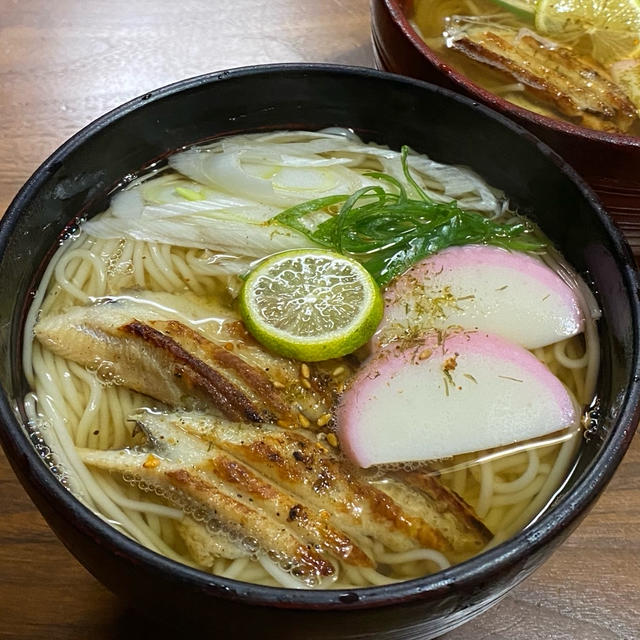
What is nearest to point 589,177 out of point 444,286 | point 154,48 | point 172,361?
point 444,286

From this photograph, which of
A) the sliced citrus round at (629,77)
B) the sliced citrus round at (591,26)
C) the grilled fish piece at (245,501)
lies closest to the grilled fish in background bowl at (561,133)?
the sliced citrus round at (629,77)

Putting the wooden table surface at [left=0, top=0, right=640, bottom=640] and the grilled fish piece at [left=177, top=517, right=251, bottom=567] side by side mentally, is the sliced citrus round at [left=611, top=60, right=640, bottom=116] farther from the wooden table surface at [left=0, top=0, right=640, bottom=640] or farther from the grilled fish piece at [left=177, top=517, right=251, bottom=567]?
the grilled fish piece at [left=177, top=517, right=251, bottom=567]

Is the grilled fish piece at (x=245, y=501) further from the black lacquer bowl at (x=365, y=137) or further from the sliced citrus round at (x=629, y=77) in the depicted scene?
the sliced citrus round at (x=629, y=77)

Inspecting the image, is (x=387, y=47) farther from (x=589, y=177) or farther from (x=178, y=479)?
(x=178, y=479)

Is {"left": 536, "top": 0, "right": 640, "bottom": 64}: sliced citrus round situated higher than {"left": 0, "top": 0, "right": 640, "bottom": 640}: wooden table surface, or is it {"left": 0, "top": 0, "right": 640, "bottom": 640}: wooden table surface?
{"left": 536, "top": 0, "right": 640, "bottom": 64}: sliced citrus round

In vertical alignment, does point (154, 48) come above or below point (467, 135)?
below

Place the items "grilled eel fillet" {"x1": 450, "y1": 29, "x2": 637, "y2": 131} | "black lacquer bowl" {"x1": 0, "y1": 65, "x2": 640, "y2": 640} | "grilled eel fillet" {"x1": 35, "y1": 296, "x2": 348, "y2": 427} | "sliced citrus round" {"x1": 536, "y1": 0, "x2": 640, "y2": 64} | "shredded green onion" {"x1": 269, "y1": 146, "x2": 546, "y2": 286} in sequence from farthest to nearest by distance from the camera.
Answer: "sliced citrus round" {"x1": 536, "y1": 0, "x2": 640, "y2": 64}
"grilled eel fillet" {"x1": 450, "y1": 29, "x2": 637, "y2": 131}
"shredded green onion" {"x1": 269, "y1": 146, "x2": 546, "y2": 286}
"grilled eel fillet" {"x1": 35, "y1": 296, "x2": 348, "y2": 427}
"black lacquer bowl" {"x1": 0, "y1": 65, "x2": 640, "y2": 640}


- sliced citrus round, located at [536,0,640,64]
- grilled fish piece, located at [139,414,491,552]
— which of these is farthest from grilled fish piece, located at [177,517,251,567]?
sliced citrus round, located at [536,0,640,64]

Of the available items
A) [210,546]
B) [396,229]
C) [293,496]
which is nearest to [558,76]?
[396,229]
